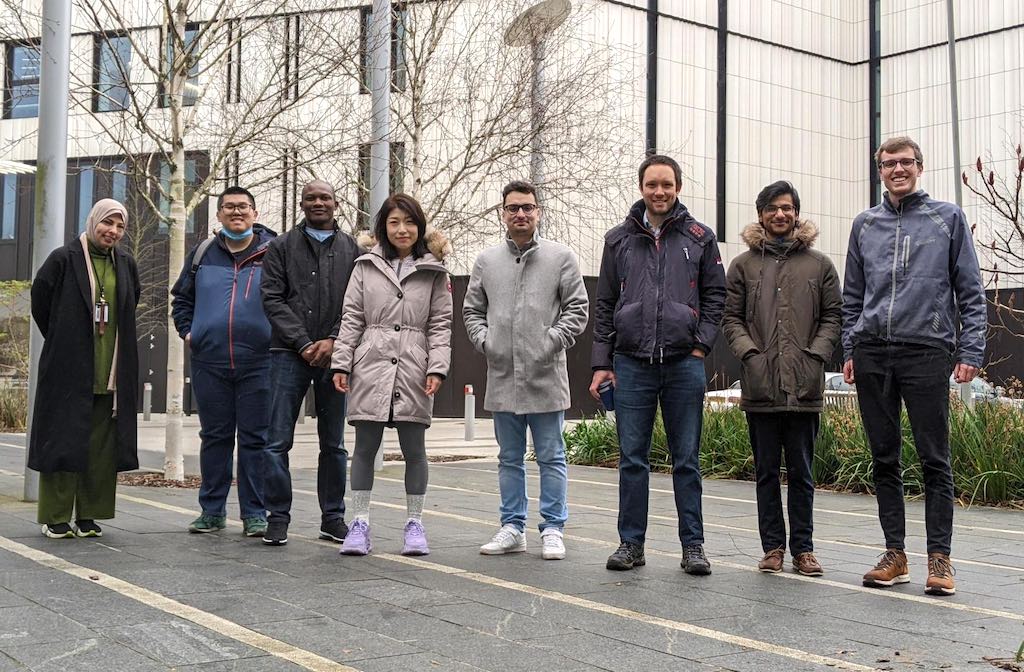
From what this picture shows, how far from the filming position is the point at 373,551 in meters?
6.69

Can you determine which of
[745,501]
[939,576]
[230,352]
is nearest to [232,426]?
[230,352]

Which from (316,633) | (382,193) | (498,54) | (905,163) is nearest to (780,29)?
(498,54)

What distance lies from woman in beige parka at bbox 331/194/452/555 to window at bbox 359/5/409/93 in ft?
20.6

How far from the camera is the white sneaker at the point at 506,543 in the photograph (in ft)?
21.8

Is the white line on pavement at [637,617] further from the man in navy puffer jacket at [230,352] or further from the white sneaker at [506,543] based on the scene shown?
the man in navy puffer jacket at [230,352]

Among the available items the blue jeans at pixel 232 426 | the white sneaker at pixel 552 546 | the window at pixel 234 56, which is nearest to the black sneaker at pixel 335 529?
the blue jeans at pixel 232 426

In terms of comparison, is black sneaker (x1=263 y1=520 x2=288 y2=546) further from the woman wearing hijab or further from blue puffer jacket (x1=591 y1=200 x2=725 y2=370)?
blue puffer jacket (x1=591 y1=200 x2=725 y2=370)

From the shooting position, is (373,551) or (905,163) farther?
(373,551)

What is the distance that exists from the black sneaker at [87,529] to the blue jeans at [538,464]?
240 cm

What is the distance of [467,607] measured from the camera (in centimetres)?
508

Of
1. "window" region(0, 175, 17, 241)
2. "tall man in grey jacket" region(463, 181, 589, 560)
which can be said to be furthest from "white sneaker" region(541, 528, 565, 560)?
"window" region(0, 175, 17, 241)

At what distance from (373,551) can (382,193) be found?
663 cm

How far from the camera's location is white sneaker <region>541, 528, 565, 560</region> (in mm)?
6477

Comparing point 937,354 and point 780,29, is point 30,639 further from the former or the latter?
point 780,29
